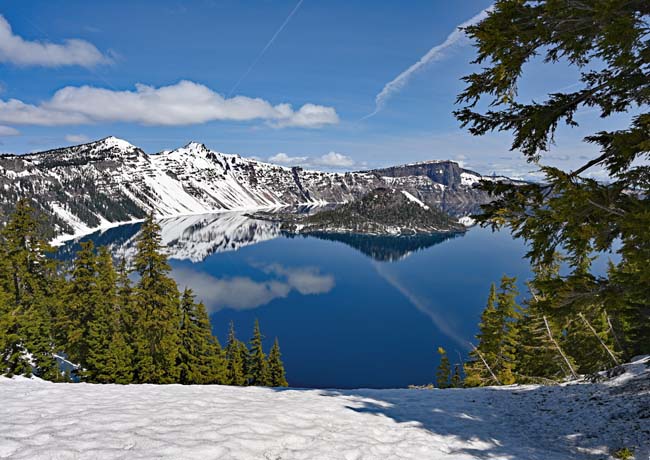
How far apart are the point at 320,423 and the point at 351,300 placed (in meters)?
90.5

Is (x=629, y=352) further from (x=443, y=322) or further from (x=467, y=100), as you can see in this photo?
(x=443, y=322)

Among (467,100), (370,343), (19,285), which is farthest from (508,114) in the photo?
(370,343)

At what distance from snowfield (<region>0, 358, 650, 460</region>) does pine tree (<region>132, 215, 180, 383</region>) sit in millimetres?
13405

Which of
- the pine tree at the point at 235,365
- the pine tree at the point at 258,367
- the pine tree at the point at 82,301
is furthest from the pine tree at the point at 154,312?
the pine tree at the point at 258,367

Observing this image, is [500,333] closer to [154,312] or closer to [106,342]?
[154,312]

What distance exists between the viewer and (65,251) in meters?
175

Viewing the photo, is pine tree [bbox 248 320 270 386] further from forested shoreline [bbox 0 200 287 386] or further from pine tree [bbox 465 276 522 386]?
pine tree [bbox 465 276 522 386]

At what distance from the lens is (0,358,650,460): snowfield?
6962 mm

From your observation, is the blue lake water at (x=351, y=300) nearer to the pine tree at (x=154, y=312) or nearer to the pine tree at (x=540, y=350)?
the pine tree at (x=540, y=350)

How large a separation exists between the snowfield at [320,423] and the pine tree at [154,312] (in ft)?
44.0

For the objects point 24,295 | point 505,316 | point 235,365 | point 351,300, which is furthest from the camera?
point 351,300

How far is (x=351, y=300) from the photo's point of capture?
98125mm

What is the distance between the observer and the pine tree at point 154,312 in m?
25.3

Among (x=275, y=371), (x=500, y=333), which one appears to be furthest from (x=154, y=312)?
(x=500, y=333)
